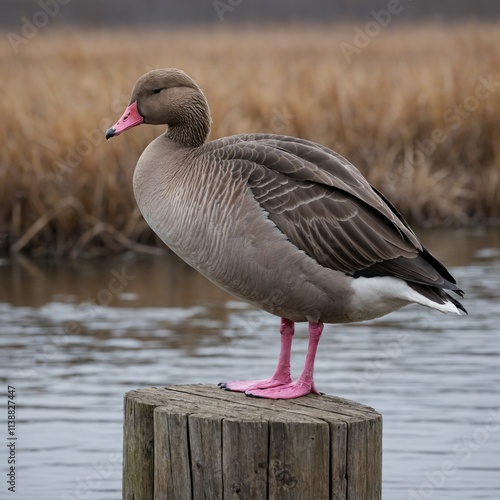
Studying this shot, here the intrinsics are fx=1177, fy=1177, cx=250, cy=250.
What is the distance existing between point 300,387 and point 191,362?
408 cm

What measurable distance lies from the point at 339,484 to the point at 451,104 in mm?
11952

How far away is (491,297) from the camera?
11555 mm

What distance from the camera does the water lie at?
299 inches

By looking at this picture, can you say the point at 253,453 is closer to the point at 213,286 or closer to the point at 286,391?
the point at 286,391

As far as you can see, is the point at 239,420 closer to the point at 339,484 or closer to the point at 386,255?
the point at 339,484

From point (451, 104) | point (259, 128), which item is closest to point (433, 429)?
point (259, 128)

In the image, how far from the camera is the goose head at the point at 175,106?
605 cm

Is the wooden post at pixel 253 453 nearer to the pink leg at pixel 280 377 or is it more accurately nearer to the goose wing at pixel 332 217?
the pink leg at pixel 280 377

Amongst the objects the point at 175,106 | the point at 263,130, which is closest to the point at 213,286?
the point at 263,130

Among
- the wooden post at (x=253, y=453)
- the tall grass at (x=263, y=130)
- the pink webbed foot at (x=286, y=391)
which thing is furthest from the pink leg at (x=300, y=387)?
the tall grass at (x=263, y=130)

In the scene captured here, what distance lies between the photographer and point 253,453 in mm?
4781

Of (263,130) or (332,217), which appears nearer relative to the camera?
(332,217)

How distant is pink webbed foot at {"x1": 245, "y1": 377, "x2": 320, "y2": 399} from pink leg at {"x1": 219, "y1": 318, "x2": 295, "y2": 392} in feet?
0.18

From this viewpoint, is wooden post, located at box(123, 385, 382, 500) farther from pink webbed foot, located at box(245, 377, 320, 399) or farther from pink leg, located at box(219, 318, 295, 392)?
pink leg, located at box(219, 318, 295, 392)
